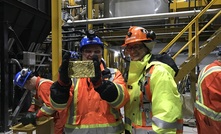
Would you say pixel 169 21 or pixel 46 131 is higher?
pixel 169 21

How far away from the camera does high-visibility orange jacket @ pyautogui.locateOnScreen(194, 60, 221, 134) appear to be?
240cm

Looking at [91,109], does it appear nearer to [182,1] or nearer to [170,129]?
[170,129]

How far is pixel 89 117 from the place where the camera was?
197cm

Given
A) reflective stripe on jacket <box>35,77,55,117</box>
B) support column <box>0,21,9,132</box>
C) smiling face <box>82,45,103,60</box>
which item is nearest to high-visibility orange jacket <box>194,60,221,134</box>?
smiling face <box>82,45,103,60</box>

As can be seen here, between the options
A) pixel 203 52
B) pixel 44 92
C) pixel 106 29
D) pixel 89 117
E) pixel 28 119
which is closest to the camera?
pixel 89 117

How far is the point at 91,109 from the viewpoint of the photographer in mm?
1977

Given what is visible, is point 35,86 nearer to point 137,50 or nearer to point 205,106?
point 137,50

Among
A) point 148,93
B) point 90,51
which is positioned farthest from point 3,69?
point 148,93

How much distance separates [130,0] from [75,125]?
5.22 meters

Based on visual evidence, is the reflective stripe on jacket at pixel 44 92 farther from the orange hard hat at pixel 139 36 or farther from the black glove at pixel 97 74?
the orange hard hat at pixel 139 36

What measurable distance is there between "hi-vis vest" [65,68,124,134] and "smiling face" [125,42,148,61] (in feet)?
1.03

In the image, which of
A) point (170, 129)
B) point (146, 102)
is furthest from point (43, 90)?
point (170, 129)

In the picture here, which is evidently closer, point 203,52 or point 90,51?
point 90,51

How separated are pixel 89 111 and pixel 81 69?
16.1 inches
